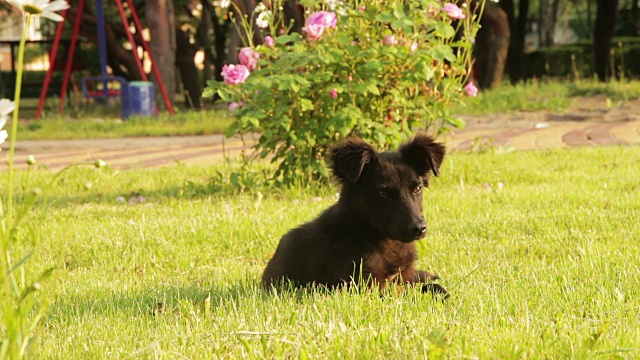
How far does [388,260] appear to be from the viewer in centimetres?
470

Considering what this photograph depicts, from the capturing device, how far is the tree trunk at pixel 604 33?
23.2 m

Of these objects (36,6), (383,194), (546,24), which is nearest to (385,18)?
(383,194)

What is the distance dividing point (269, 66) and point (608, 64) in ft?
56.8

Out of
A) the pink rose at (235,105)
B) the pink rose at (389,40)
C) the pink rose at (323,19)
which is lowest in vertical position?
the pink rose at (235,105)

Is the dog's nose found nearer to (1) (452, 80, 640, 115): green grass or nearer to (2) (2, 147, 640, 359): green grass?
(2) (2, 147, 640, 359): green grass

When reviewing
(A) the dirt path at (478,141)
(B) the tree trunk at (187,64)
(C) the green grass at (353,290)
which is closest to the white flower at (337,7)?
(C) the green grass at (353,290)

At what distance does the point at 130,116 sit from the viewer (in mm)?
19078

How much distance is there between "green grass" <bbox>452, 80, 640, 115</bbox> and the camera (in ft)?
56.2

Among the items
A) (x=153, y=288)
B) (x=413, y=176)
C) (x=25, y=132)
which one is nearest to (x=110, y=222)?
(x=153, y=288)

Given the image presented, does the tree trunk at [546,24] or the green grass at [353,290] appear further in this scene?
the tree trunk at [546,24]

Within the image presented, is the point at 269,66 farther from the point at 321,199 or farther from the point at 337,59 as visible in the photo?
the point at 321,199

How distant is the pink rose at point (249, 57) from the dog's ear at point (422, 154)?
3.81 meters

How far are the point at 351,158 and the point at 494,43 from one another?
18260 mm

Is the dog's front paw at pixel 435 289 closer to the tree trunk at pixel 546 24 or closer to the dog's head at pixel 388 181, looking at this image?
the dog's head at pixel 388 181
